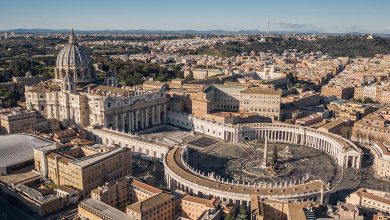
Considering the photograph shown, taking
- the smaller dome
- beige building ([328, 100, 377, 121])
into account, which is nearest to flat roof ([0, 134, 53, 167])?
the smaller dome

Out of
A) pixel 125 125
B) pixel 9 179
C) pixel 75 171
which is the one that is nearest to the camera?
pixel 75 171

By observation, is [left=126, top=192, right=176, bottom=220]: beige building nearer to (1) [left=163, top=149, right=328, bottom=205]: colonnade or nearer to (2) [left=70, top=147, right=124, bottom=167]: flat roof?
(1) [left=163, top=149, right=328, bottom=205]: colonnade

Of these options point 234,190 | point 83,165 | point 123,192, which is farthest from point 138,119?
point 234,190

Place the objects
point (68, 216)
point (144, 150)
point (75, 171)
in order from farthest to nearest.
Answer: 1. point (144, 150)
2. point (75, 171)
3. point (68, 216)

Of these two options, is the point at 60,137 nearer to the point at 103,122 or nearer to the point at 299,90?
the point at 103,122

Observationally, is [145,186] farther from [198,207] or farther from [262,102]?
[262,102]

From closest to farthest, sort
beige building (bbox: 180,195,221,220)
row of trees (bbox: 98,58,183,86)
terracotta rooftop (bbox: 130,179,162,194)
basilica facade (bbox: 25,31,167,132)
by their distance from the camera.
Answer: beige building (bbox: 180,195,221,220) < terracotta rooftop (bbox: 130,179,162,194) < basilica facade (bbox: 25,31,167,132) < row of trees (bbox: 98,58,183,86)

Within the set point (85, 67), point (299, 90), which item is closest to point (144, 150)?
point (85, 67)
